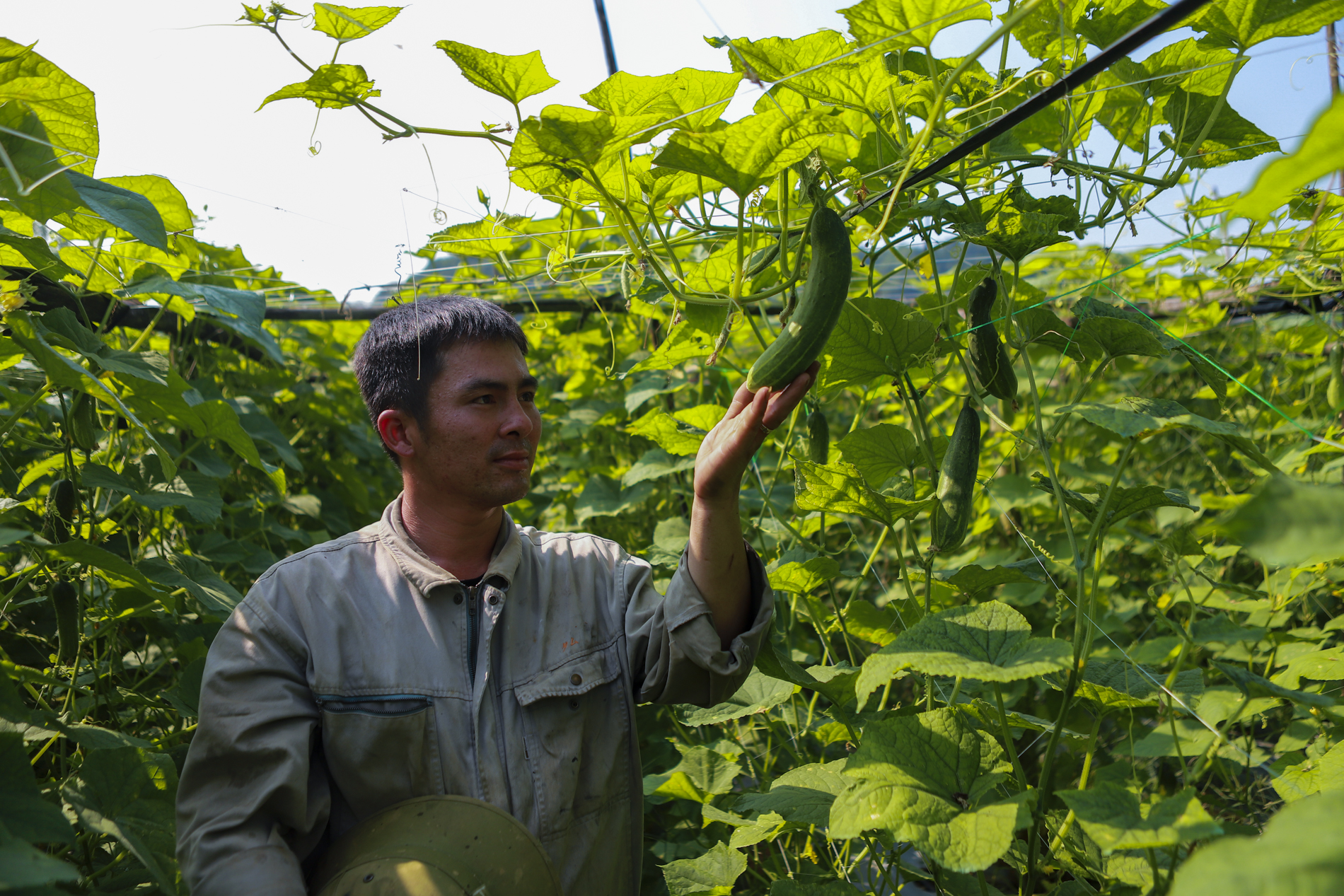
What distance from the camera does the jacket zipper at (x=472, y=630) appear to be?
171cm

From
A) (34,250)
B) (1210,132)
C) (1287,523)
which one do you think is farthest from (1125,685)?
(34,250)

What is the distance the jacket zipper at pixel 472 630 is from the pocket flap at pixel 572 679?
101 mm

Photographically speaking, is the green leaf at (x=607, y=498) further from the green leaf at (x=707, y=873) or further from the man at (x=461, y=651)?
the green leaf at (x=707, y=873)

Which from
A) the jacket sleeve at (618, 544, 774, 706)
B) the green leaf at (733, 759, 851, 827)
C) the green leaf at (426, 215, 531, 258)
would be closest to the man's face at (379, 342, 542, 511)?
the green leaf at (426, 215, 531, 258)

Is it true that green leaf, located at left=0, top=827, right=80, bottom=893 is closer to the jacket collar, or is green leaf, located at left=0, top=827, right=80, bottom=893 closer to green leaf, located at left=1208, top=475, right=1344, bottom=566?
the jacket collar

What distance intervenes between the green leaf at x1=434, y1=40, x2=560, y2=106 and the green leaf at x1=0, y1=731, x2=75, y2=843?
115cm

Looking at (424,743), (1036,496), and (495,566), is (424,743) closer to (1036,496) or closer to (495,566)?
(495,566)

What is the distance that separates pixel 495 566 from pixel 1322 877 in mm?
1496

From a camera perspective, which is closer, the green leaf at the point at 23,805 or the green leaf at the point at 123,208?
the green leaf at the point at 23,805

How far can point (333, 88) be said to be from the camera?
4.42 ft

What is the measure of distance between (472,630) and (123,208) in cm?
105

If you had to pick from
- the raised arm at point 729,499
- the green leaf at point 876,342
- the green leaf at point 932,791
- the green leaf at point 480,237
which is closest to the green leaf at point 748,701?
the raised arm at point 729,499

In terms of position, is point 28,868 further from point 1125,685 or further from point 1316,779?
point 1316,779

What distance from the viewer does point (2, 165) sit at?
1.42 metres
